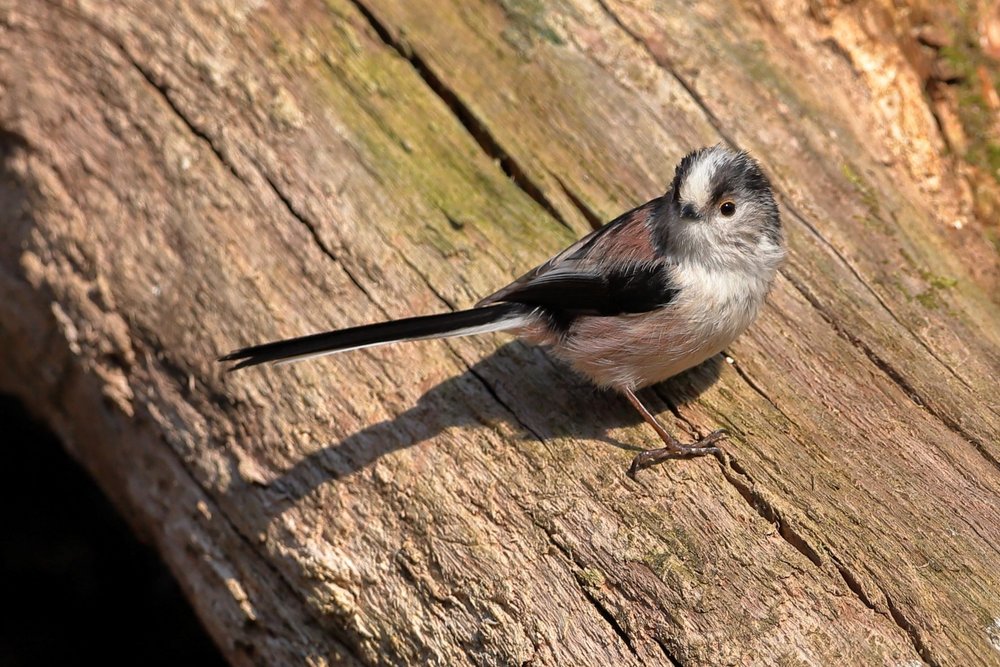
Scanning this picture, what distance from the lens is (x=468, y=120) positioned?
436 centimetres

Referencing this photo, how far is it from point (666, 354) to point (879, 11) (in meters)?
2.69

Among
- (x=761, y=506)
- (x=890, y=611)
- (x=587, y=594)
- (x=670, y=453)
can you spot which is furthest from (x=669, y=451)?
(x=890, y=611)

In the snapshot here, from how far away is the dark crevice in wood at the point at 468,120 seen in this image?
4.22 meters

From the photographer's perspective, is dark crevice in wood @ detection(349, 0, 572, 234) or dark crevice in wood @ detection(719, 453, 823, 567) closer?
dark crevice in wood @ detection(719, 453, 823, 567)

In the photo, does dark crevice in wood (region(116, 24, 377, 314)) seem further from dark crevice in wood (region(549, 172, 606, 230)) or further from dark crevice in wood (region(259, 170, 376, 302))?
dark crevice in wood (region(549, 172, 606, 230))

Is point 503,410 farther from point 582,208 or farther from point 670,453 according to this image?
point 582,208

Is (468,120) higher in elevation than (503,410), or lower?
higher

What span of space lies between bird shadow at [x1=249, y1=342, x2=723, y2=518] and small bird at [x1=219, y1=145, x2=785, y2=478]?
14 centimetres

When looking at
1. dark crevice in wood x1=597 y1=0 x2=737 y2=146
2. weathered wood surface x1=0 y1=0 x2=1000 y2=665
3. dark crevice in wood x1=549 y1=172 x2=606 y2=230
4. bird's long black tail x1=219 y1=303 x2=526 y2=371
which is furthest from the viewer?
dark crevice in wood x1=597 y1=0 x2=737 y2=146

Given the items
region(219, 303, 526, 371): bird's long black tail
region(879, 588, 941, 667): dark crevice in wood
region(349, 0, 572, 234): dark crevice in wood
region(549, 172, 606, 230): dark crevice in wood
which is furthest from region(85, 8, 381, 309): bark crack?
region(879, 588, 941, 667): dark crevice in wood

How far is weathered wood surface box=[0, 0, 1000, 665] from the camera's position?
3.07 metres

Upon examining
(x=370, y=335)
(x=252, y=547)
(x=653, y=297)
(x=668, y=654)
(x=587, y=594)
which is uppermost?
(x=370, y=335)

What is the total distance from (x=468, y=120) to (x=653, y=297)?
146cm

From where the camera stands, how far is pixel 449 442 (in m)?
3.50
